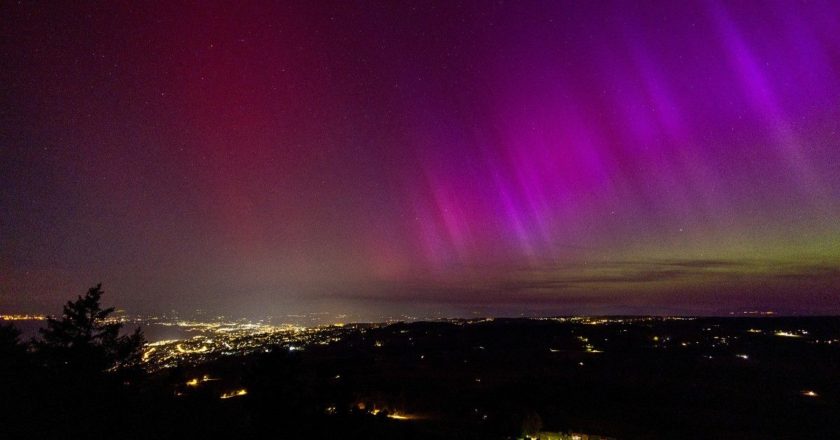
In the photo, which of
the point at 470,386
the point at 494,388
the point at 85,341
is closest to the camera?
the point at 85,341

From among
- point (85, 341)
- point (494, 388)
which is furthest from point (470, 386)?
point (85, 341)

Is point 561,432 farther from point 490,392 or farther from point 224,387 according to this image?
point 224,387

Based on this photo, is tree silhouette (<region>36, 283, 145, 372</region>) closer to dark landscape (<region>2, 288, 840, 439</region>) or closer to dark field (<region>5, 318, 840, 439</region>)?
dark landscape (<region>2, 288, 840, 439</region>)

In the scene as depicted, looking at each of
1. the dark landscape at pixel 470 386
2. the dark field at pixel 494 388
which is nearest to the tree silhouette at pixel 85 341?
the dark landscape at pixel 470 386

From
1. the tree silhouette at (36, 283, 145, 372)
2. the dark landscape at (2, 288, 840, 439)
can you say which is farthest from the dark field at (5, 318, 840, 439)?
the tree silhouette at (36, 283, 145, 372)

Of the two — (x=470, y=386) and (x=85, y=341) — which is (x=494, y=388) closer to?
(x=470, y=386)

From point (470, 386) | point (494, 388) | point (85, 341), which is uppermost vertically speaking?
point (85, 341)

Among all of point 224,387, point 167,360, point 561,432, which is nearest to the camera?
point 561,432

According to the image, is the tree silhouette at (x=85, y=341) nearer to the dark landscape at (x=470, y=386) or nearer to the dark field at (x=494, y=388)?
the dark landscape at (x=470, y=386)

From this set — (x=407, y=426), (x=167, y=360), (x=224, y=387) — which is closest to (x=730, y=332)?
(x=407, y=426)
